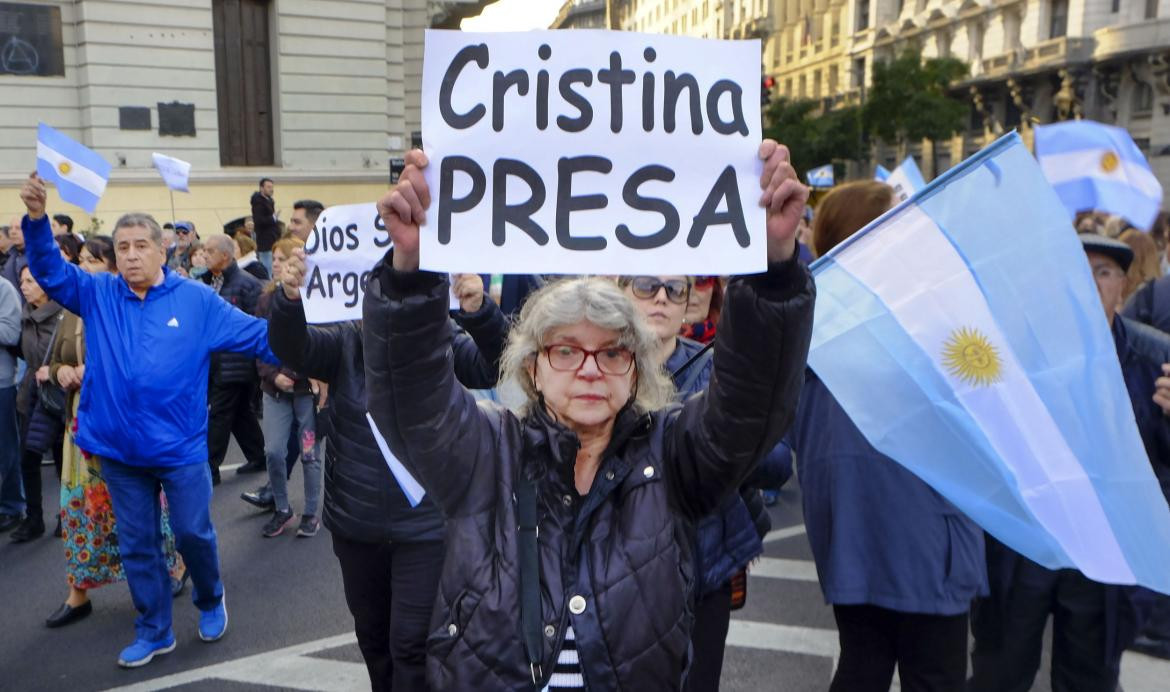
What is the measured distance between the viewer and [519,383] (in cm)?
233

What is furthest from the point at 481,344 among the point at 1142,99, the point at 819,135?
the point at 819,135

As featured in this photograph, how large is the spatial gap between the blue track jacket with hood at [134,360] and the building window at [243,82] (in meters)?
16.2

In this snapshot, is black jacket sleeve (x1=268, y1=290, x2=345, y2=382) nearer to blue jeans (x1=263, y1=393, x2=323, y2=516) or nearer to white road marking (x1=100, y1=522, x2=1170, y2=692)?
white road marking (x1=100, y1=522, x2=1170, y2=692)

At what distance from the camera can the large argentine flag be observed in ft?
8.38

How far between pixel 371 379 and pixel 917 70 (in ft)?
145

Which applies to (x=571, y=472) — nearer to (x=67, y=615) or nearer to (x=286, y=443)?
(x=67, y=615)

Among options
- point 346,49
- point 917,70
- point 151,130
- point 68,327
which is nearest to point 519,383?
point 68,327

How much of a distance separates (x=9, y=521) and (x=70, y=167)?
2434 millimetres

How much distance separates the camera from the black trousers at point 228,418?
7.62 meters

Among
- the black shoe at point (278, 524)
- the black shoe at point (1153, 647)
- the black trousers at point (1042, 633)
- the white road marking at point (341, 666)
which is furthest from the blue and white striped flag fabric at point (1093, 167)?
the black shoe at point (278, 524)

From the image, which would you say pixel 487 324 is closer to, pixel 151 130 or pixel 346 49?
pixel 151 130

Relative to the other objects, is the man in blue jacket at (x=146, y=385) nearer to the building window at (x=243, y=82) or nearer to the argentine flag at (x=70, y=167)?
the argentine flag at (x=70, y=167)

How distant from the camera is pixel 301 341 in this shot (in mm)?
3604

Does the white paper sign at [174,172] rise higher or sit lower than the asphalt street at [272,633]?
higher
